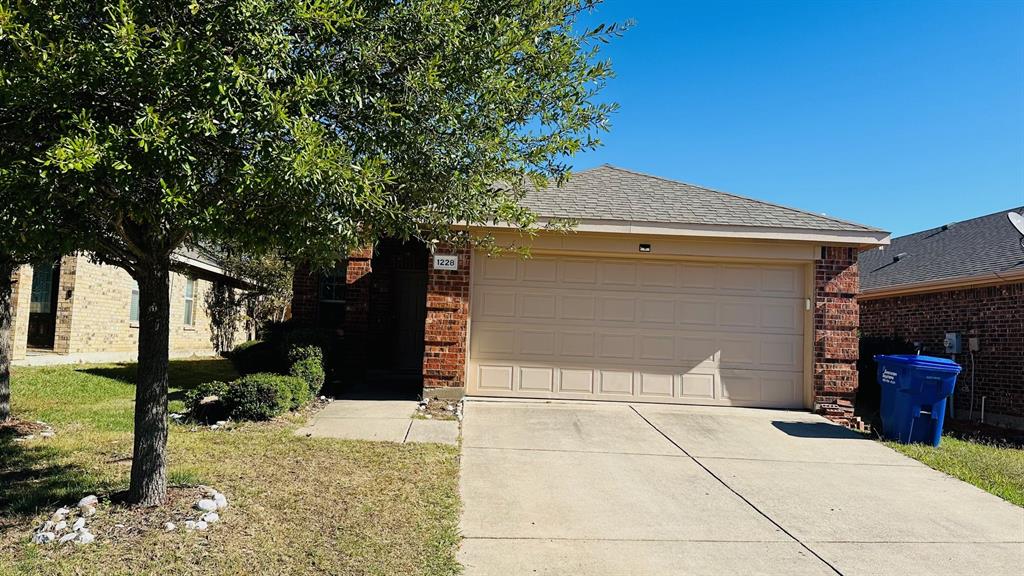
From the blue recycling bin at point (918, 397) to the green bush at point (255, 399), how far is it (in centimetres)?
800

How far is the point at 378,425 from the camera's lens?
8.39 metres

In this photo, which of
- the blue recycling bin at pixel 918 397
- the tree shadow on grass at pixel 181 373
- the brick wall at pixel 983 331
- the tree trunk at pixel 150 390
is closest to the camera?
the tree trunk at pixel 150 390

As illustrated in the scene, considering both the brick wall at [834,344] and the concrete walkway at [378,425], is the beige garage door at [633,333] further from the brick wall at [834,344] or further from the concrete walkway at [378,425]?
the concrete walkway at [378,425]

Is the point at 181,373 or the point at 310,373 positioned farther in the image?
the point at 181,373

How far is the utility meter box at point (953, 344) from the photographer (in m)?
12.1

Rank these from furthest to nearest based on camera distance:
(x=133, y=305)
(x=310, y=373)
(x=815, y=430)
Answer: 1. (x=133, y=305)
2. (x=310, y=373)
3. (x=815, y=430)

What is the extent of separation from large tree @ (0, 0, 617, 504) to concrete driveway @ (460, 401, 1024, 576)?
2.50 m

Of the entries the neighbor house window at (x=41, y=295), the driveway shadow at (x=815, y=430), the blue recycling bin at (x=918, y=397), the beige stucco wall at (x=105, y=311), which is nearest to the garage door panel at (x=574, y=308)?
the driveway shadow at (x=815, y=430)

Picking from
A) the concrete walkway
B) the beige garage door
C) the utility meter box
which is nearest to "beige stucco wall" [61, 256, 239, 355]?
the concrete walkway

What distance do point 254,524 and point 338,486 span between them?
1.05 metres

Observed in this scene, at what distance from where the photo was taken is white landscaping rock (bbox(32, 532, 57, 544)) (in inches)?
173

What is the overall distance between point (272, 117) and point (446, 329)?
6470mm

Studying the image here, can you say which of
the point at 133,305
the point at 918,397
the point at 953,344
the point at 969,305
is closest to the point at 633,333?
the point at 918,397

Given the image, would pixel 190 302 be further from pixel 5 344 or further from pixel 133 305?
pixel 5 344
